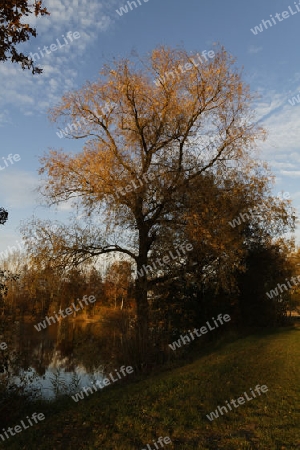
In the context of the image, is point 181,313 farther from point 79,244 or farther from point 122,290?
point 79,244

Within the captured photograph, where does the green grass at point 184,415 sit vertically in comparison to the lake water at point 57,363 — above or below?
below

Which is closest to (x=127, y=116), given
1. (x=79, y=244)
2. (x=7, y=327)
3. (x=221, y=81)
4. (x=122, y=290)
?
(x=221, y=81)

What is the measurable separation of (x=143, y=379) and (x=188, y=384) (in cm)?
247

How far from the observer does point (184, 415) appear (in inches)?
303

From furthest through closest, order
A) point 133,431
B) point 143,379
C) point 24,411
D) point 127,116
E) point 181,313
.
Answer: point 181,313 < point 127,116 < point 143,379 < point 24,411 < point 133,431

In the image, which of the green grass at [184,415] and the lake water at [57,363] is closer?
the green grass at [184,415]

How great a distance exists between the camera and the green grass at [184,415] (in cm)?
646

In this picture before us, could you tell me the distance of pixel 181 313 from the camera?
20531 millimetres

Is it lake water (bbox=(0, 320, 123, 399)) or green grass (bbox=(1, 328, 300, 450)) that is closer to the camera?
green grass (bbox=(1, 328, 300, 450))

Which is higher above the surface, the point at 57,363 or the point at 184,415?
the point at 57,363

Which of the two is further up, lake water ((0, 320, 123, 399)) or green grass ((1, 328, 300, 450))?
lake water ((0, 320, 123, 399))

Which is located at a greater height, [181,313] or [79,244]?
[79,244]

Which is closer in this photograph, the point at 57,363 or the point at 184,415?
the point at 184,415

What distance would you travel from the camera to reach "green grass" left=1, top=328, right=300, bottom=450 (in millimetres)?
6465
